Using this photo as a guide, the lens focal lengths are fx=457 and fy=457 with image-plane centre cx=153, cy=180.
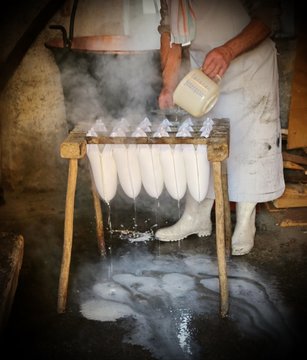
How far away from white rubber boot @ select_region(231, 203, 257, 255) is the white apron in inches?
3.8

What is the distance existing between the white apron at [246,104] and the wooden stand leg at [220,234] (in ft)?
2.91

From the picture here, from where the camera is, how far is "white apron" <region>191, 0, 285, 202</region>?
3559 mm

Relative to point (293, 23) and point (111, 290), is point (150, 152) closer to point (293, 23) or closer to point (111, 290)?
point (111, 290)

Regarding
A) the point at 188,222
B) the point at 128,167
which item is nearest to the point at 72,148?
the point at 128,167

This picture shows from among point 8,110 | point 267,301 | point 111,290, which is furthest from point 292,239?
point 8,110

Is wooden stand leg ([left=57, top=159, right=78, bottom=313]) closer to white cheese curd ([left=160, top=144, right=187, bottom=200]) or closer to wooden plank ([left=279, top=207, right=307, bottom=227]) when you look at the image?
white cheese curd ([left=160, top=144, right=187, bottom=200])

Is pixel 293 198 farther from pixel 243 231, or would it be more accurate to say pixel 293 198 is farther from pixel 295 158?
pixel 243 231

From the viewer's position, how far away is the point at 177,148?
301cm

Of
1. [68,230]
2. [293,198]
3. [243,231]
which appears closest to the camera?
[68,230]

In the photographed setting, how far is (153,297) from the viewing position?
11.0ft

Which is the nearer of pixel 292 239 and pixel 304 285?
pixel 304 285

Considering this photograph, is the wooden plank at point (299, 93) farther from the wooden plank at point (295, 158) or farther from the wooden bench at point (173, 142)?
the wooden bench at point (173, 142)

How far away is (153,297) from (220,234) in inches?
31.1

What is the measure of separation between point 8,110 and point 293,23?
3.23 m
